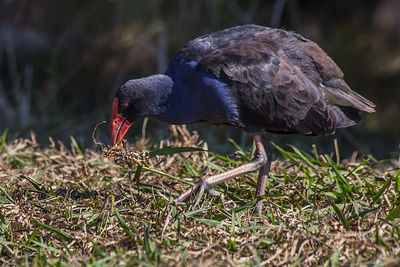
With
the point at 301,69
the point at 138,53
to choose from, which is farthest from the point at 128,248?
the point at 138,53

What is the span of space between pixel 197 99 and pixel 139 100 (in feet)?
1.29

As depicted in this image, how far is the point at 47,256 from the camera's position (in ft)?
9.15

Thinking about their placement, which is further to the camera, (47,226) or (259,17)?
(259,17)

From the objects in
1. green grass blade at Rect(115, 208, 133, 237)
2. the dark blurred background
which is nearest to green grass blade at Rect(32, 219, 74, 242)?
green grass blade at Rect(115, 208, 133, 237)

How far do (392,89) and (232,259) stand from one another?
16.3 ft

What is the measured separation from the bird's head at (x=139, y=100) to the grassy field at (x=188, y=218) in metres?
0.29

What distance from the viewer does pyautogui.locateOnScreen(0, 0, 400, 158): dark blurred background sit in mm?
6734

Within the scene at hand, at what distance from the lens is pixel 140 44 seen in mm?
7113

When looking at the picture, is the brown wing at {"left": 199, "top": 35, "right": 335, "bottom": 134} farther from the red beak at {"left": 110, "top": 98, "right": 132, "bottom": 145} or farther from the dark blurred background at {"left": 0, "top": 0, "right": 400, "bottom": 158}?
the dark blurred background at {"left": 0, "top": 0, "right": 400, "bottom": 158}

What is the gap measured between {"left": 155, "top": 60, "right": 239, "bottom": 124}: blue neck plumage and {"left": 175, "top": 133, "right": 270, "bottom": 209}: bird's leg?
12.8 inches

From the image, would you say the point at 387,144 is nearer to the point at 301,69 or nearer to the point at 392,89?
the point at 392,89

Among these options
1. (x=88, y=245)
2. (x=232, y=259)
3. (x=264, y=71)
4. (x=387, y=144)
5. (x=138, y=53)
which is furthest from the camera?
(x=138, y=53)

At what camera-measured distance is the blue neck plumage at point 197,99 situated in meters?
3.52

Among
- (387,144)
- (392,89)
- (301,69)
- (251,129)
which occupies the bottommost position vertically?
(387,144)
